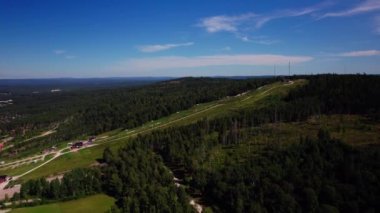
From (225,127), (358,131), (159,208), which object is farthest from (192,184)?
(358,131)

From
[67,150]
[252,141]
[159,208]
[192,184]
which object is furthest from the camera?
[67,150]

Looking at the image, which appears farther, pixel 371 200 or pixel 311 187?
pixel 311 187

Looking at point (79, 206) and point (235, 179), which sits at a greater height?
point (235, 179)

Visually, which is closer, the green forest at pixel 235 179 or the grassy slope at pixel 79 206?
the green forest at pixel 235 179

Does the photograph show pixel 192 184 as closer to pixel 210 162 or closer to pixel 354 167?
pixel 210 162

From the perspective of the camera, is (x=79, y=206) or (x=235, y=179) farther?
(x=235, y=179)

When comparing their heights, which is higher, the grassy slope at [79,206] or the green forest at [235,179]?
the green forest at [235,179]

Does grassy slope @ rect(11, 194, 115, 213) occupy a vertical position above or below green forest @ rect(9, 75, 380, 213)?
below

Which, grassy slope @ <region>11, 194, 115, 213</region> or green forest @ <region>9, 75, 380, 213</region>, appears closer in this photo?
green forest @ <region>9, 75, 380, 213</region>
